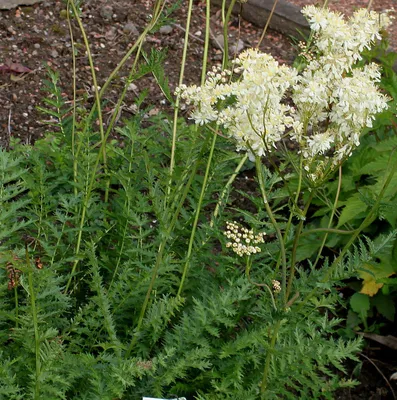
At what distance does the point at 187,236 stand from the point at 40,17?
258 centimetres

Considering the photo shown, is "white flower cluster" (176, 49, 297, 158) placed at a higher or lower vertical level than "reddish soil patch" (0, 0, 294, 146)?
higher

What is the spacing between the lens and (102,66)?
4.56 meters

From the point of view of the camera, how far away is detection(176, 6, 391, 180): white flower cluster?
5.96ft

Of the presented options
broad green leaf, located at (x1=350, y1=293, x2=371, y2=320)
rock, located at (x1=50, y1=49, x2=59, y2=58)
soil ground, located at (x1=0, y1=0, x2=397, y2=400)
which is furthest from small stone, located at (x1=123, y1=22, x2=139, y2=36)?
broad green leaf, located at (x1=350, y1=293, x2=371, y2=320)

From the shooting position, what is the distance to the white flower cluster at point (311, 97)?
1.82m

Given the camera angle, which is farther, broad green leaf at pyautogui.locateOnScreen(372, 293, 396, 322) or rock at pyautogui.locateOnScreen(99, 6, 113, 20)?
rock at pyautogui.locateOnScreen(99, 6, 113, 20)

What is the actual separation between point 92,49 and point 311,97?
3.08m

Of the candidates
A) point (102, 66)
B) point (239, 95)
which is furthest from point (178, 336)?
point (102, 66)

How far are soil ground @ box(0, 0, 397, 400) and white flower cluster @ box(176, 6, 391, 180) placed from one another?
224 centimetres

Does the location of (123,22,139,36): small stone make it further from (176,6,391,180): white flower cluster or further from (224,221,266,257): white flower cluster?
(176,6,391,180): white flower cluster

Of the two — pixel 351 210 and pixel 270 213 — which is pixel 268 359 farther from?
pixel 351 210

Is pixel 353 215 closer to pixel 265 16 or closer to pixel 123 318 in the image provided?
pixel 123 318

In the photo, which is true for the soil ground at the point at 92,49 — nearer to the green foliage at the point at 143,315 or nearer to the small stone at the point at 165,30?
the small stone at the point at 165,30

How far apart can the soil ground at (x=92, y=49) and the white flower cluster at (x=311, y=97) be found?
7.34 ft
